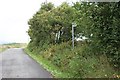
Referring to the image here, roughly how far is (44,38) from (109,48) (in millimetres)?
25644

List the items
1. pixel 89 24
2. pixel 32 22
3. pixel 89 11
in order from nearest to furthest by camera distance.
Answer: pixel 89 11
pixel 89 24
pixel 32 22

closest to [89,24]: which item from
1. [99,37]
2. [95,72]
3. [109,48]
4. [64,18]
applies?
[99,37]

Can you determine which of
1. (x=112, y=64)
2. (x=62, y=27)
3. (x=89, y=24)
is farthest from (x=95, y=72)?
(x=62, y=27)

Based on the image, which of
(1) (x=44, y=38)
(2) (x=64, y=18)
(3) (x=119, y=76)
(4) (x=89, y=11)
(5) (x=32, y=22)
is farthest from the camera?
(5) (x=32, y=22)

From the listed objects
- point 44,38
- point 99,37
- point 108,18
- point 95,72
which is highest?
point 108,18

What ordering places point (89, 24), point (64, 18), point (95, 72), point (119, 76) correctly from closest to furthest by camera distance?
point (119, 76) < point (95, 72) < point (89, 24) < point (64, 18)

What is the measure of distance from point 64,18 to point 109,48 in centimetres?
1903

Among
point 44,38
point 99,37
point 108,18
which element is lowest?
point 44,38

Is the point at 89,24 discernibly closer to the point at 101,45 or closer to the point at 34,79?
the point at 101,45

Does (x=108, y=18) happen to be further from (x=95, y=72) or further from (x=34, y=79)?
(x=34, y=79)

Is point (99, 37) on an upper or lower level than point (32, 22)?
upper

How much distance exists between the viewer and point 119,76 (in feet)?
43.4

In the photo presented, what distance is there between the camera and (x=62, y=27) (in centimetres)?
3438

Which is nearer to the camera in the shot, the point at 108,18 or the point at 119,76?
the point at 119,76
